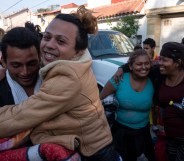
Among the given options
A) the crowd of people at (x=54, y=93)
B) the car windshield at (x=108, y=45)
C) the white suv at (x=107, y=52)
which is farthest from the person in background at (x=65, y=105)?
the car windshield at (x=108, y=45)

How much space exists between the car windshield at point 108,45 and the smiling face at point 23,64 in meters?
4.62

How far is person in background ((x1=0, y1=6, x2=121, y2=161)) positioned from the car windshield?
4.66 m

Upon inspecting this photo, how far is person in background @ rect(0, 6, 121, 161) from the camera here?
1323 mm

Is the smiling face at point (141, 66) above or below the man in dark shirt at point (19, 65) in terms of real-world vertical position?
below

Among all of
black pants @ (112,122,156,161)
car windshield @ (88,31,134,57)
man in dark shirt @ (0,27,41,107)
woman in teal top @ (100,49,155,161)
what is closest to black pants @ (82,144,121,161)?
man in dark shirt @ (0,27,41,107)

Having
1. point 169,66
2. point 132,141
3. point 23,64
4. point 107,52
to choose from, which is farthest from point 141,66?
point 107,52

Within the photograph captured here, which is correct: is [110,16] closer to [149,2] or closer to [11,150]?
[149,2]

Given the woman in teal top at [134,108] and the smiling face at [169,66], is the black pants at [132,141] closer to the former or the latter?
the woman in teal top at [134,108]

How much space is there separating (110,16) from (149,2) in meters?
2.63

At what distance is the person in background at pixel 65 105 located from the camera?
132cm

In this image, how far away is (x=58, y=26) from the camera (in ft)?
4.97

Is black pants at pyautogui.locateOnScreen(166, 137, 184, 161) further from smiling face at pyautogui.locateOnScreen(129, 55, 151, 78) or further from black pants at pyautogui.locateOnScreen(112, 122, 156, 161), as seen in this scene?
smiling face at pyautogui.locateOnScreen(129, 55, 151, 78)

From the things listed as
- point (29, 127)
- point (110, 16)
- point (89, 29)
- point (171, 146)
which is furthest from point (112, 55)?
point (110, 16)

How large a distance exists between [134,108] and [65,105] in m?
1.82
